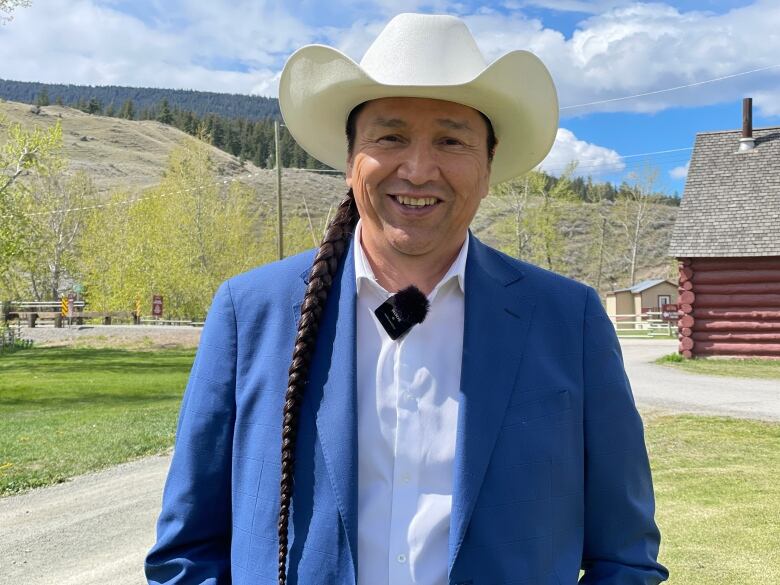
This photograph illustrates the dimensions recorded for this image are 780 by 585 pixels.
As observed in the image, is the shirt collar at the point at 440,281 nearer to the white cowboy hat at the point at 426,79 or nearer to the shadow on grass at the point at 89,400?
the white cowboy hat at the point at 426,79

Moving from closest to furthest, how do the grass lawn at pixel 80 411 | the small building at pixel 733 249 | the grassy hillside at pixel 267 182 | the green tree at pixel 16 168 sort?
the grass lawn at pixel 80 411
the small building at pixel 733 249
the green tree at pixel 16 168
the grassy hillside at pixel 267 182

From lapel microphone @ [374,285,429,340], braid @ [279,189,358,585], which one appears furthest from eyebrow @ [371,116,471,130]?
lapel microphone @ [374,285,429,340]

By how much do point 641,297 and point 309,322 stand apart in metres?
58.3

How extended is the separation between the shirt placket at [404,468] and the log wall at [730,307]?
20766 mm

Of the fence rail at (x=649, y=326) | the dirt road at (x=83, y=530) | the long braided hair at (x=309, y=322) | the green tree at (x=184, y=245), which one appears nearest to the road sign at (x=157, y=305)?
the green tree at (x=184, y=245)

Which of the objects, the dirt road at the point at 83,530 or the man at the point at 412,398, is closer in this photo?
the man at the point at 412,398

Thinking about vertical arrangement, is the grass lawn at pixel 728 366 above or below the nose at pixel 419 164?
below

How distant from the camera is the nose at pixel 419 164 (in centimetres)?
206

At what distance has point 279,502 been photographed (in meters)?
1.93

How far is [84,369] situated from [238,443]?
23413 millimetres

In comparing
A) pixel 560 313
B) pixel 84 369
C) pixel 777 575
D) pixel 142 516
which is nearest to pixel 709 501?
pixel 777 575

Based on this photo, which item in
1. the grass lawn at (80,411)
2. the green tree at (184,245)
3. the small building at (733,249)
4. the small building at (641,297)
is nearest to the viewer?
the grass lawn at (80,411)

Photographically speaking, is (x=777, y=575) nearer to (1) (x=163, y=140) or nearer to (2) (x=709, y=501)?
(2) (x=709, y=501)

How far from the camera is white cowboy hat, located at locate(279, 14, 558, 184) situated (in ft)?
6.79
